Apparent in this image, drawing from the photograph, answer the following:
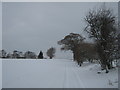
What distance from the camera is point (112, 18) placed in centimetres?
1955

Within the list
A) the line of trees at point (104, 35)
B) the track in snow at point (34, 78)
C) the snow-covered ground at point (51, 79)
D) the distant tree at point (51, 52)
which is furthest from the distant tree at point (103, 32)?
the distant tree at point (51, 52)

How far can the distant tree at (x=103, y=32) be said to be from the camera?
61.6ft

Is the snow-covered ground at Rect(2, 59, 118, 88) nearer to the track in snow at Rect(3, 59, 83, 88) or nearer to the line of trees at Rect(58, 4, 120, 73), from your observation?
the track in snow at Rect(3, 59, 83, 88)

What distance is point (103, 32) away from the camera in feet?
63.1

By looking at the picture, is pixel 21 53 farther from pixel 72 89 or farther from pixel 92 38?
pixel 72 89

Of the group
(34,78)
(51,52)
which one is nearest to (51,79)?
(34,78)

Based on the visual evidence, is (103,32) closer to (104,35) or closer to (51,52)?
(104,35)

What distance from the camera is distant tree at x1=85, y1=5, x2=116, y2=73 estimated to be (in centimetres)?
1877

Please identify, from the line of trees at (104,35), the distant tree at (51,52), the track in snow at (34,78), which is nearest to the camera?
the track in snow at (34,78)

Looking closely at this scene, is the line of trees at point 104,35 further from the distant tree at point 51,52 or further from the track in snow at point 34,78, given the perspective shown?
the distant tree at point 51,52

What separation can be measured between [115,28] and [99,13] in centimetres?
256

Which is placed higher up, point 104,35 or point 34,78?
point 104,35

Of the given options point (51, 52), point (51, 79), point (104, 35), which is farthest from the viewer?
point (51, 52)

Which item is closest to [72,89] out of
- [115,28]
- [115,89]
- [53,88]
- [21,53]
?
[53,88]
